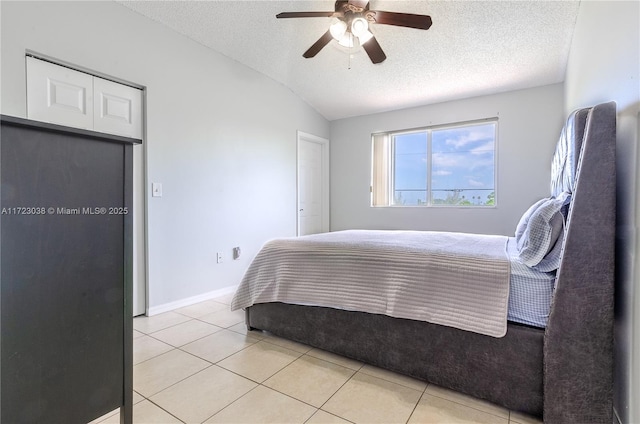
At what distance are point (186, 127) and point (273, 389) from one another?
2.42 m

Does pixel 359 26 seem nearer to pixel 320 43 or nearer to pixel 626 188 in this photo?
pixel 320 43

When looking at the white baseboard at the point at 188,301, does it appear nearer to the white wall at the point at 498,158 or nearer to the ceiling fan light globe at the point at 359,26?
the white wall at the point at 498,158

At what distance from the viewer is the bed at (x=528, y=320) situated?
1137mm

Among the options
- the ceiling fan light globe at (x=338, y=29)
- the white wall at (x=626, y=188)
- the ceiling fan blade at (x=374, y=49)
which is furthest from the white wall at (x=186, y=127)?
the white wall at (x=626, y=188)

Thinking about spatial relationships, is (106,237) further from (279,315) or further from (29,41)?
(29,41)

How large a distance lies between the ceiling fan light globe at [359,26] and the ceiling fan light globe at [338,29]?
87 mm

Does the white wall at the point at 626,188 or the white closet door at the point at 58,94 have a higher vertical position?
the white closet door at the point at 58,94

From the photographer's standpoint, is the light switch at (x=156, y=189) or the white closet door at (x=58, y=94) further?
the light switch at (x=156, y=189)

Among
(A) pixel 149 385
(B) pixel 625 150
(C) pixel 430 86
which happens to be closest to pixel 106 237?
(A) pixel 149 385

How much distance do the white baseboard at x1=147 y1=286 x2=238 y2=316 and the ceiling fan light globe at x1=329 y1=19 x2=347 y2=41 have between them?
2661mm

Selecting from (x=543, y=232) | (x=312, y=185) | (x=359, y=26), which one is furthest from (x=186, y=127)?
(x=543, y=232)

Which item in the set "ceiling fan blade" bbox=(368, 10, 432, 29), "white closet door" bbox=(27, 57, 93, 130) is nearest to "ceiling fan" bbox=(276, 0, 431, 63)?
"ceiling fan blade" bbox=(368, 10, 432, 29)

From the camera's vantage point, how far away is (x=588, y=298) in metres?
1.15

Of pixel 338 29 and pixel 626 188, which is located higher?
pixel 338 29
